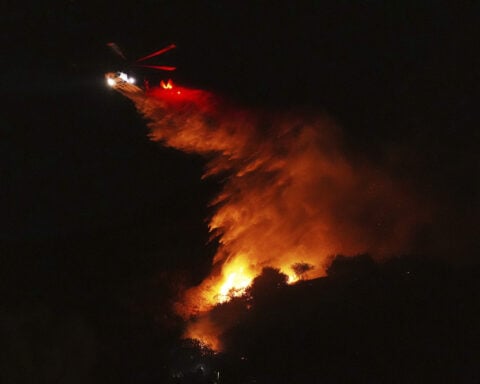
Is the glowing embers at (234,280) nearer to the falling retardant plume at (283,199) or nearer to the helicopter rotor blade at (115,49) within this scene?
the falling retardant plume at (283,199)

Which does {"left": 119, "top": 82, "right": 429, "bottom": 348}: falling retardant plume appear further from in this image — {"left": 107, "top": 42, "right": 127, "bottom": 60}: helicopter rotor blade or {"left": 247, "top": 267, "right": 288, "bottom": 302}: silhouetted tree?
{"left": 107, "top": 42, "right": 127, "bottom": 60}: helicopter rotor blade

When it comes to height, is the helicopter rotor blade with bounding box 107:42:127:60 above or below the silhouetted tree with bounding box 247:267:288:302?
above

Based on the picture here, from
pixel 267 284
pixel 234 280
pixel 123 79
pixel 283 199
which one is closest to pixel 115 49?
pixel 123 79

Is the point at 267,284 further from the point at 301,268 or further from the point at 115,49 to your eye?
the point at 115,49

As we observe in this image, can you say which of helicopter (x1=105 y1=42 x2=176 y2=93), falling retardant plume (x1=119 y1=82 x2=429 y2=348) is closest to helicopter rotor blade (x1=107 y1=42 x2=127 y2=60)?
helicopter (x1=105 y1=42 x2=176 y2=93)

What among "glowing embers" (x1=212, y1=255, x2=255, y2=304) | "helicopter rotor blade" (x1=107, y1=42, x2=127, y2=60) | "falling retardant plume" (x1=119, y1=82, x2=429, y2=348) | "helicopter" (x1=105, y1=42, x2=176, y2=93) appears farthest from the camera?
"helicopter rotor blade" (x1=107, y1=42, x2=127, y2=60)

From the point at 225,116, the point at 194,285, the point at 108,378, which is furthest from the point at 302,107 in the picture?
the point at 108,378

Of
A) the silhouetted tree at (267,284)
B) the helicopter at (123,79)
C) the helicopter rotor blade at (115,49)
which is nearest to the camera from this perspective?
the silhouetted tree at (267,284)

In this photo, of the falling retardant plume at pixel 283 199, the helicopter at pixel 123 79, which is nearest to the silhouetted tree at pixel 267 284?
the falling retardant plume at pixel 283 199
